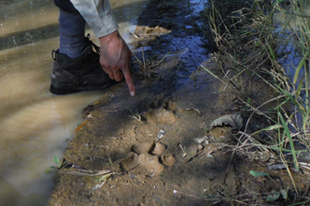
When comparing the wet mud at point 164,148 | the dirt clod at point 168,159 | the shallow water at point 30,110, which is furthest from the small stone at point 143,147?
the shallow water at point 30,110

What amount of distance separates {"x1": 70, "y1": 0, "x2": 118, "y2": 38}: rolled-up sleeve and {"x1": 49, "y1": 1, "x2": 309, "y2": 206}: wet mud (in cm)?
54

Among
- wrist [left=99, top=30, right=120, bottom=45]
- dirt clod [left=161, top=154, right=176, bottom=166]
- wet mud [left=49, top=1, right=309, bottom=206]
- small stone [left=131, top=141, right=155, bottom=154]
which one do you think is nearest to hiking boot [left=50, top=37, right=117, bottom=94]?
wet mud [left=49, top=1, right=309, bottom=206]

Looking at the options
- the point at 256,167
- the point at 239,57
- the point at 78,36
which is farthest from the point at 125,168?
the point at 239,57

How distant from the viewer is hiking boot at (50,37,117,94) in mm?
2002

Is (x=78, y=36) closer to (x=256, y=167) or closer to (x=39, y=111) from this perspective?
(x=39, y=111)

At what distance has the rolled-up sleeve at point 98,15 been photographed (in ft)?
4.84

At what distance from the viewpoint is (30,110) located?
193 centimetres

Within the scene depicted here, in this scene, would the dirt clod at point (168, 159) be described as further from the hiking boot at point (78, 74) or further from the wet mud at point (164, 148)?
the hiking boot at point (78, 74)

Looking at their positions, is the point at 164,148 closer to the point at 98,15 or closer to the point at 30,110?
the point at 98,15

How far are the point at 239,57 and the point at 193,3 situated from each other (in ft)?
4.75

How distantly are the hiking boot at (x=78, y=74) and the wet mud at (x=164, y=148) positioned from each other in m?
0.13

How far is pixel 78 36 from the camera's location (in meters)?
1.97

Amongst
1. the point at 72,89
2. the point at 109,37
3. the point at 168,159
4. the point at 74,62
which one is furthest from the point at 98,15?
the point at 168,159

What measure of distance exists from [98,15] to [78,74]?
2.20 feet
